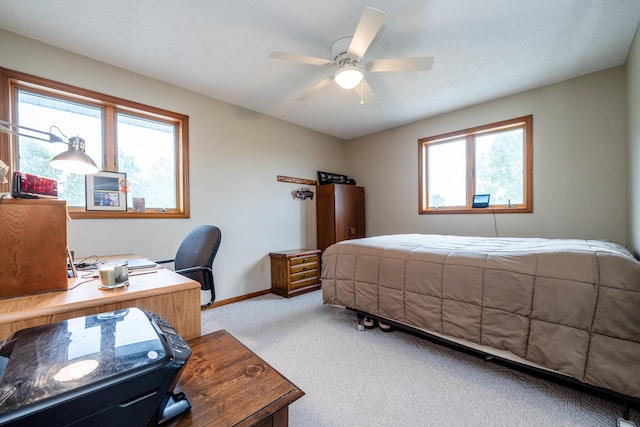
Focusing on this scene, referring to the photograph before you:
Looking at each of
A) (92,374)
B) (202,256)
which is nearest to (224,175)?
(202,256)

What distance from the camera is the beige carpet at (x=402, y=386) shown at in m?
1.37

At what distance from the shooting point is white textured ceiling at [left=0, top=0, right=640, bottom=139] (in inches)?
70.6

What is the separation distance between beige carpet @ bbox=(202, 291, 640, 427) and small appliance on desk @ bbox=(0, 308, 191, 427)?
3.65 ft

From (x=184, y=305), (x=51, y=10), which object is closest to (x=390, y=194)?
(x=184, y=305)

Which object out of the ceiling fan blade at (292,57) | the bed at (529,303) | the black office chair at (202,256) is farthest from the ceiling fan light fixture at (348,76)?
the black office chair at (202,256)

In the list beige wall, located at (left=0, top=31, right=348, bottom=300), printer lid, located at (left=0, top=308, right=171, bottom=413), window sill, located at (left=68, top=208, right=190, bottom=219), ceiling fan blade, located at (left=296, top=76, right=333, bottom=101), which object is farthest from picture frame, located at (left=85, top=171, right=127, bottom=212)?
printer lid, located at (left=0, top=308, right=171, bottom=413)

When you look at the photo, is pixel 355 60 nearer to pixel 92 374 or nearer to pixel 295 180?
pixel 295 180

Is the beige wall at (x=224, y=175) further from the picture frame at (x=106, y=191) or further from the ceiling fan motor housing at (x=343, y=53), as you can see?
the ceiling fan motor housing at (x=343, y=53)

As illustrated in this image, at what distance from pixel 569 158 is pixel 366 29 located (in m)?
2.68

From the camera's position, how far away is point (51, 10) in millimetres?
1792

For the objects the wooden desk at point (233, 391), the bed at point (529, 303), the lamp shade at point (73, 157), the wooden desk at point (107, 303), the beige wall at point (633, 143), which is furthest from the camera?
the beige wall at point (633, 143)

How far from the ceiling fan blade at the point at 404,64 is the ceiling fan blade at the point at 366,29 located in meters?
0.20

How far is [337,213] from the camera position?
4086 mm

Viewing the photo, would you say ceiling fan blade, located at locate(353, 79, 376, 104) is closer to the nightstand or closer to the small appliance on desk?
the nightstand
